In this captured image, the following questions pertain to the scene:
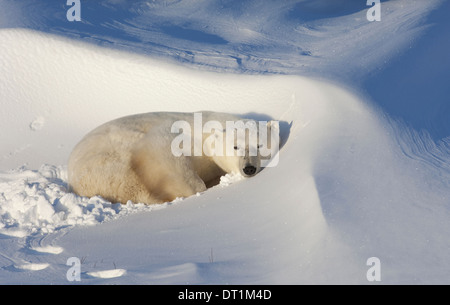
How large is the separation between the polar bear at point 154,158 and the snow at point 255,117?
0.65 feet

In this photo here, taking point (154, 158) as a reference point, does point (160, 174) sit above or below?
below

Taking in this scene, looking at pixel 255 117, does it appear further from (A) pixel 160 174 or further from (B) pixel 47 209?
(B) pixel 47 209

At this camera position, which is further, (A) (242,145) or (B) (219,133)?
(B) (219,133)

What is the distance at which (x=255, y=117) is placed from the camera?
20.7ft

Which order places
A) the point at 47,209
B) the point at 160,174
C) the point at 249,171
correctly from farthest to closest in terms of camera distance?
1. the point at 160,174
2. the point at 249,171
3. the point at 47,209

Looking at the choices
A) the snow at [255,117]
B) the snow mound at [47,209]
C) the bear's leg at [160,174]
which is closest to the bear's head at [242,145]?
the snow at [255,117]

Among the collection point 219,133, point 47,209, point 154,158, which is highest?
point 219,133

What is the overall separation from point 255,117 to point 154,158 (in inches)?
51.7

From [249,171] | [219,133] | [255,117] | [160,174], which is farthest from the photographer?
[255,117]

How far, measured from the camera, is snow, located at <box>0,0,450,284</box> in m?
3.55

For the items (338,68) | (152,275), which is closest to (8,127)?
(338,68)

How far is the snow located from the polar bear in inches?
7.8

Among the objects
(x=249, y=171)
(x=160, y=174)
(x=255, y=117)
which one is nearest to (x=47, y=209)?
(x=160, y=174)
